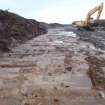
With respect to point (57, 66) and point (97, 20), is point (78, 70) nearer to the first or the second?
point (57, 66)

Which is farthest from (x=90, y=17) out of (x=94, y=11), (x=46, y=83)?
(x=46, y=83)

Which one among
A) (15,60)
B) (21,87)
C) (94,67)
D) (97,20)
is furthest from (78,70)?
(97,20)

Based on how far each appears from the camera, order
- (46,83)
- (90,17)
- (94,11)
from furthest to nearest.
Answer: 1. (90,17)
2. (94,11)
3. (46,83)

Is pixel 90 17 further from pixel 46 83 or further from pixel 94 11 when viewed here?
pixel 46 83

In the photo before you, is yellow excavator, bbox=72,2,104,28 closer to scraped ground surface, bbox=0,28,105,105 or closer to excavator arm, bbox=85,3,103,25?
excavator arm, bbox=85,3,103,25

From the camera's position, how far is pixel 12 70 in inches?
326

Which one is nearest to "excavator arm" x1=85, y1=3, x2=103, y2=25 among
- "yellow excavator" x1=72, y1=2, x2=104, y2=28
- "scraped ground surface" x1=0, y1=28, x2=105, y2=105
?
"yellow excavator" x1=72, y1=2, x2=104, y2=28

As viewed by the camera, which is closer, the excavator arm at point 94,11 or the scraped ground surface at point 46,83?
the scraped ground surface at point 46,83

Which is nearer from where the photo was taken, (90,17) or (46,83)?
(46,83)

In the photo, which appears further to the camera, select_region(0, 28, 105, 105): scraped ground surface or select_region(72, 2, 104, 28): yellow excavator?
select_region(72, 2, 104, 28): yellow excavator

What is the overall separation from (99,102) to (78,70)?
297cm

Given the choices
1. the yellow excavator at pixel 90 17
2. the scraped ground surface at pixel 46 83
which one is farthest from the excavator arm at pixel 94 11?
the scraped ground surface at pixel 46 83

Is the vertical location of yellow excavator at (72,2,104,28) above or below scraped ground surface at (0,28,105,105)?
above

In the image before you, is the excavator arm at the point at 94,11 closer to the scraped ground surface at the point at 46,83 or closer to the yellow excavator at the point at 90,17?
the yellow excavator at the point at 90,17
